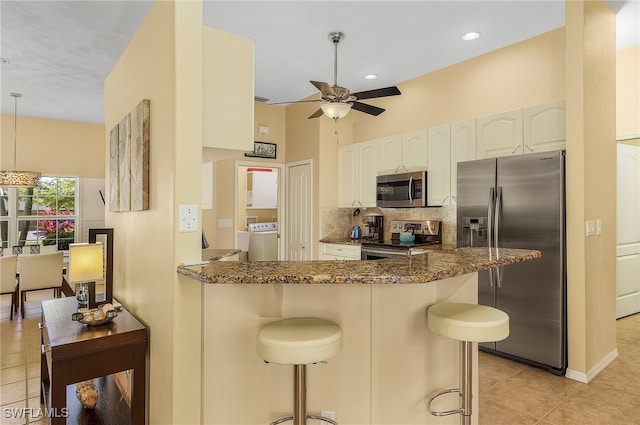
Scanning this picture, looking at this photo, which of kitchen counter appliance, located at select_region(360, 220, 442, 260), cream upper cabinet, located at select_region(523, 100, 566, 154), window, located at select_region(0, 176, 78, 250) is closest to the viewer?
cream upper cabinet, located at select_region(523, 100, 566, 154)

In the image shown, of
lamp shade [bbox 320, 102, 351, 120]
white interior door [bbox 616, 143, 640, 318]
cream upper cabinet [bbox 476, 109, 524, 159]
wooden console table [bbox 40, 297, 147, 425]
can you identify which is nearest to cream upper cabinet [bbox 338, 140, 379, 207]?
cream upper cabinet [bbox 476, 109, 524, 159]

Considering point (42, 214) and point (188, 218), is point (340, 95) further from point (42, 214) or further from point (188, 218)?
point (42, 214)

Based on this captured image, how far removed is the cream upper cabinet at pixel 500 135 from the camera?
3492 mm

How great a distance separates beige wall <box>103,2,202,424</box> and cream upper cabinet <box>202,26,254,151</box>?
64 mm

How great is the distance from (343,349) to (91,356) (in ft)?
3.97

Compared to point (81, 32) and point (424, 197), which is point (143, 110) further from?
point (424, 197)

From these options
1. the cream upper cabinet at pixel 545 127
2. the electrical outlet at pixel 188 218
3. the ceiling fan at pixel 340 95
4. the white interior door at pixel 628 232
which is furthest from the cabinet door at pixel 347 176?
the electrical outlet at pixel 188 218

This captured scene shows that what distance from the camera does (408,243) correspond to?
4434 millimetres

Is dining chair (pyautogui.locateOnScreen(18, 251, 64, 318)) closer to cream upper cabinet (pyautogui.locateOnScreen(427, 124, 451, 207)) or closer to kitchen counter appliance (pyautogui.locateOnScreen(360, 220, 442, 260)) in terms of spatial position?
kitchen counter appliance (pyautogui.locateOnScreen(360, 220, 442, 260))

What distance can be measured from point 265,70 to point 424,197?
2.28 metres

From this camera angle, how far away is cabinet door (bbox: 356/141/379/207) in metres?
4.95

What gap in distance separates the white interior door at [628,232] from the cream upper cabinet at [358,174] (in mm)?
2932

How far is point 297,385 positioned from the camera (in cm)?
169

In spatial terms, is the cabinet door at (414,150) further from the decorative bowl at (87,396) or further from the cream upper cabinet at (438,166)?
the decorative bowl at (87,396)
